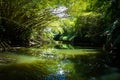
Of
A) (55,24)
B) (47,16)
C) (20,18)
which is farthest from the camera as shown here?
(55,24)

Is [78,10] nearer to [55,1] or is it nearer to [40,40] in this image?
[55,1]

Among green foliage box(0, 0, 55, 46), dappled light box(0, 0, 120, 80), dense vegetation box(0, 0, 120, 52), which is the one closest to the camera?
dappled light box(0, 0, 120, 80)

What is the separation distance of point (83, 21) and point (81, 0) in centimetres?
1578

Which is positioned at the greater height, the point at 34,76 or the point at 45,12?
the point at 45,12

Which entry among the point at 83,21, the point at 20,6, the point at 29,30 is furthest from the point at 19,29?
the point at 83,21

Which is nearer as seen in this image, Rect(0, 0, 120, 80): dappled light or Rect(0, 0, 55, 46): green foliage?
Rect(0, 0, 120, 80): dappled light

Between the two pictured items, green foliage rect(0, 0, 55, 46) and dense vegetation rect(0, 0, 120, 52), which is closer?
dense vegetation rect(0, 0, 120, 52)

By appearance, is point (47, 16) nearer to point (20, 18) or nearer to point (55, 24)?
point (20, 18)

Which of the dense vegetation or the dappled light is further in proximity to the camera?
the dense vegetation

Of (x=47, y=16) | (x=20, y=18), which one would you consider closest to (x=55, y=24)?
(x=47, y=16)

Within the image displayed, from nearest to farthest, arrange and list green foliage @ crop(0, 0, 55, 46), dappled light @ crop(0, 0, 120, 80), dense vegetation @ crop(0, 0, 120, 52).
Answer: dappled light @ crop(0, 0, 120, 80)
dense vegetation @ crop(0, 0, 120, 52)
green foliage @ crop(0, 0, 55, 46)

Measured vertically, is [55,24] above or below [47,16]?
below

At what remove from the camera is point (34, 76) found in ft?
32.2

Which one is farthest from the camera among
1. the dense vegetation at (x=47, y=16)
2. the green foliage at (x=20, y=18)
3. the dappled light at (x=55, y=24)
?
the green foliage at (x=20, y=18)
